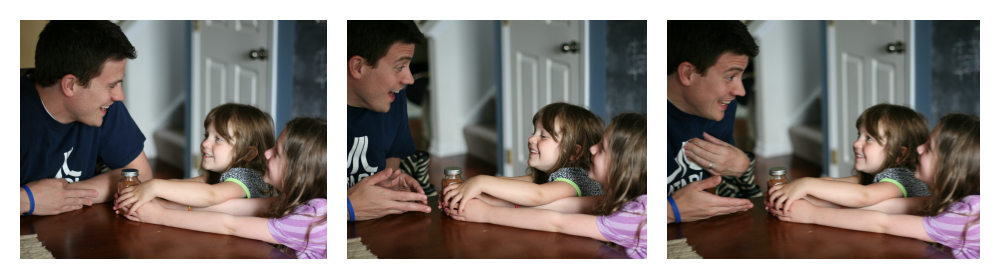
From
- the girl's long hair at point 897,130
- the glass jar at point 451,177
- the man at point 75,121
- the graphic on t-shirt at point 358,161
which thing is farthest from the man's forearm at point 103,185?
the girl's long hair at point 897,130

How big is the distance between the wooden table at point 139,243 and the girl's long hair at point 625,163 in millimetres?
1019

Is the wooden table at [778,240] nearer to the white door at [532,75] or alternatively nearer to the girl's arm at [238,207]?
the white door at [532,75]

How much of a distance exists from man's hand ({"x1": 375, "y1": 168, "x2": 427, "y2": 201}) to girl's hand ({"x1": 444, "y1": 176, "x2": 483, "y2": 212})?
9cm

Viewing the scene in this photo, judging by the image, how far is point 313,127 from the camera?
2711 millimetres

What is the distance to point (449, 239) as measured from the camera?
2.73 meters

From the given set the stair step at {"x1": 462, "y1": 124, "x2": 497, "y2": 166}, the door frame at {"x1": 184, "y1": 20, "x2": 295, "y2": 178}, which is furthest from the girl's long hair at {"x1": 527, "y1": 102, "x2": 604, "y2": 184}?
the door frame at {"x1": 184, "y1": 20, "x2": 295, "y2": 178}

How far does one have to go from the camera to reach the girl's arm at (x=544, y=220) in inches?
105

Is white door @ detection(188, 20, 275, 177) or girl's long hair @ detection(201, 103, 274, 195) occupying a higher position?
white door @ detection(188, 20, 275, 177)

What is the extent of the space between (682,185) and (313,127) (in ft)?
3.71

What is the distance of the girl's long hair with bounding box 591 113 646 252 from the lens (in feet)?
8.82

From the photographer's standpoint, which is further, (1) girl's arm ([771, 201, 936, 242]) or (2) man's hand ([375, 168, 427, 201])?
(2) man's hand ([375, 168, 427, 201])

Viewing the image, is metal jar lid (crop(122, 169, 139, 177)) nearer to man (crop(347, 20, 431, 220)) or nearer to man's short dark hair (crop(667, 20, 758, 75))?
man (crop(347, 20, 431, 220))
